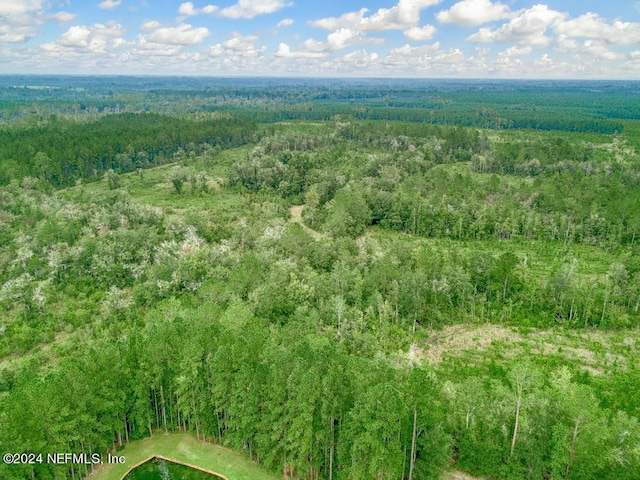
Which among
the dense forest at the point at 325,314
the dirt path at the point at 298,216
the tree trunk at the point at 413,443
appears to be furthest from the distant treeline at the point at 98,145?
the tree trunk at the point at 413,443

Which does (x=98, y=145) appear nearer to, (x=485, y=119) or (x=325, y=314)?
(x=325, y=314)

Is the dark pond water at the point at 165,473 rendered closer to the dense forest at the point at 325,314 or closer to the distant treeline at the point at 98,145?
the dense forest at the point at 325,314

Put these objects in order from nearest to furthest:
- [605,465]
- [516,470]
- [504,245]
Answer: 1. [605,465]
2. [516,470]
3. [504,245]

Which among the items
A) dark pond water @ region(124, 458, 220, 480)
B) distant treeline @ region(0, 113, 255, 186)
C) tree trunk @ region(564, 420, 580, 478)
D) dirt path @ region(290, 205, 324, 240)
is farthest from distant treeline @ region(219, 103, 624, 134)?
dark pond water @ region(124, 458, 220, 480)

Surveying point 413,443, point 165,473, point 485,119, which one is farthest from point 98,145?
point 485,119

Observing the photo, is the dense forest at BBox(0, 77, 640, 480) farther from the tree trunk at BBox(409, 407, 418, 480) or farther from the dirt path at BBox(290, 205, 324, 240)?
the dirt path at BBox(290, 205, 324, 240)

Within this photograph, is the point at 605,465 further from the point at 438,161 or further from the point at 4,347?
the point at 438,161

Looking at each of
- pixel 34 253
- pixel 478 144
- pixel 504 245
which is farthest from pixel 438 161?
pixel 34 253
